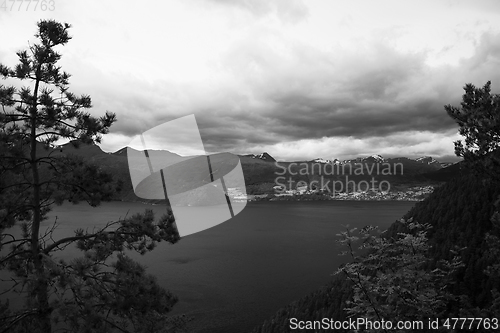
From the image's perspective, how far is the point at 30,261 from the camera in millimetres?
9414

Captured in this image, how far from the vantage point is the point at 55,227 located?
860cm

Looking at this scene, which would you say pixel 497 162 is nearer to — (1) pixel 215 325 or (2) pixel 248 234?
(1) pixel 215 325

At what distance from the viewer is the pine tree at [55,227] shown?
7.62 m

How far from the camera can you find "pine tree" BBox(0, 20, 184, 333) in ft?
25.0

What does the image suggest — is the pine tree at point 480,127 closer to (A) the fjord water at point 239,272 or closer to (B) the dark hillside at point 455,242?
(B) the dark hillside at point 455,242

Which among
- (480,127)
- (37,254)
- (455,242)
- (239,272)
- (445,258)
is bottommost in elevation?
(239,272)

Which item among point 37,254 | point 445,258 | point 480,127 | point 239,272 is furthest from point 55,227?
point 239,272

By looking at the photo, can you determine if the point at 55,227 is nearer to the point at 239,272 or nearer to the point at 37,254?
the point at 37,254

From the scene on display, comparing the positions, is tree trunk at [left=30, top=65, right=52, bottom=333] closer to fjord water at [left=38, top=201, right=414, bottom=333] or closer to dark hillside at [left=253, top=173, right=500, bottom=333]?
fjord water at [left=38, top=201, right=414, bottom=333]

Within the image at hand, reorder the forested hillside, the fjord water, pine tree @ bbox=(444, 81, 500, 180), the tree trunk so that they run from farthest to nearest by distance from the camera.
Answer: the fjord water
pine tree @ bbox=(444, 81, 500, 180)
the forested hillside
the tree trunk

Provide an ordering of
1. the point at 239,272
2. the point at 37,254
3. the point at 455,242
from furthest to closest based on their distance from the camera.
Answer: the point at 239,272 < the point at 455,242 < the point at 37,254

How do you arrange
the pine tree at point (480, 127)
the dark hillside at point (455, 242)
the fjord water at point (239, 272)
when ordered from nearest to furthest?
the pine tree at point (480, 127) → the dark hillside at point (455, 242) → the fjord water at point (239, 272)

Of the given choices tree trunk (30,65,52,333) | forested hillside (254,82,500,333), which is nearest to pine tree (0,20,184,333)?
tree trunk (30,65,52,333)

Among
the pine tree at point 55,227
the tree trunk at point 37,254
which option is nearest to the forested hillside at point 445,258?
the pine tree at point 55,227
